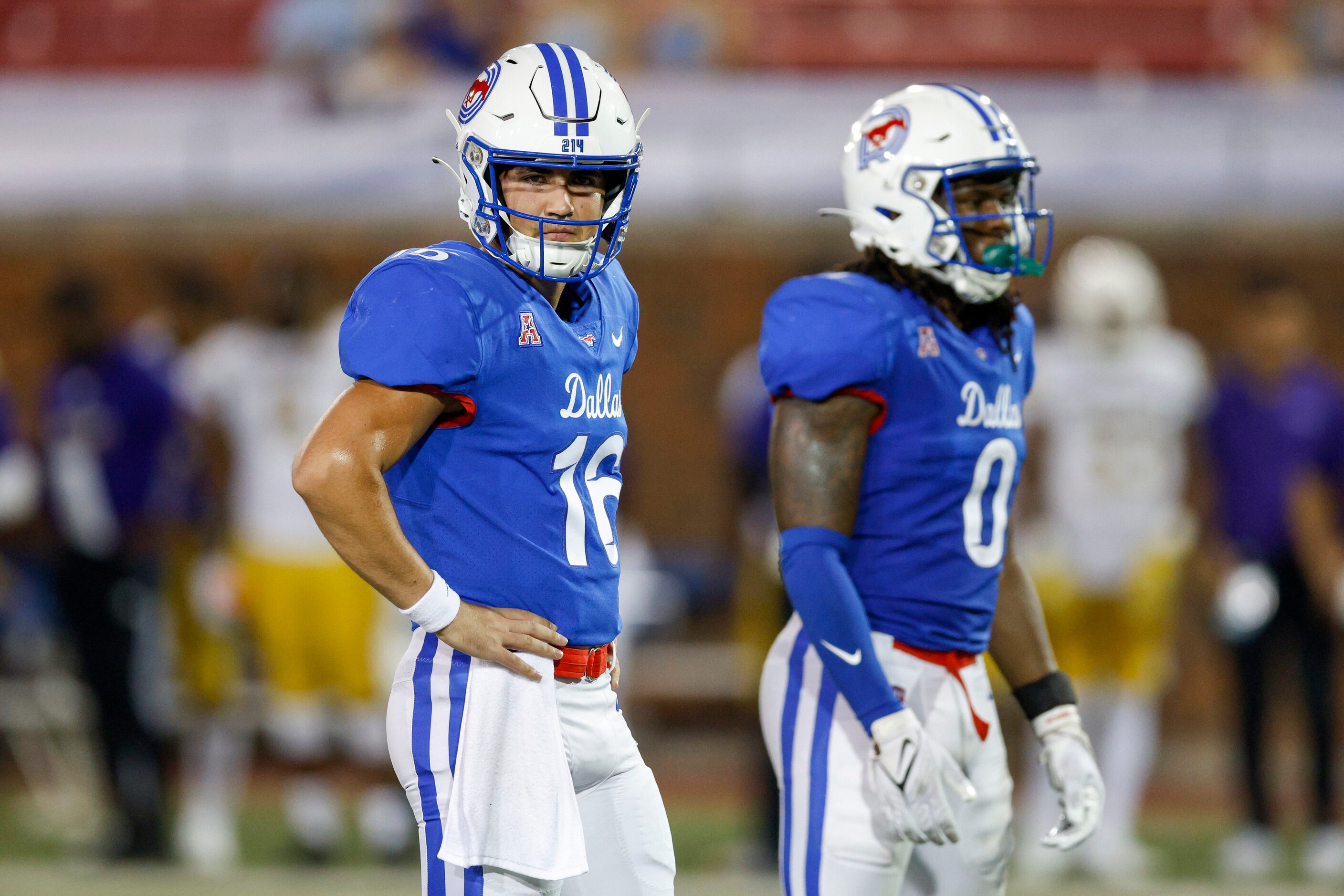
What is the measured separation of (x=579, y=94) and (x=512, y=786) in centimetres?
99

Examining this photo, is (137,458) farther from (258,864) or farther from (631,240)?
(631,240)

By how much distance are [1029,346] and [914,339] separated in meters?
0.35

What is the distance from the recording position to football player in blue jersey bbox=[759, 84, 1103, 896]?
2623 millimetres

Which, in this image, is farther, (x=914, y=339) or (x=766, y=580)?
(x=766, y=580)

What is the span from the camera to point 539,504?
7.99 ft

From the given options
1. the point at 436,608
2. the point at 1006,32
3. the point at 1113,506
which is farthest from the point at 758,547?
the point at 1006,32

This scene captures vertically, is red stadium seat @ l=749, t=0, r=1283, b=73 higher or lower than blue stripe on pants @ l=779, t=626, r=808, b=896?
higher

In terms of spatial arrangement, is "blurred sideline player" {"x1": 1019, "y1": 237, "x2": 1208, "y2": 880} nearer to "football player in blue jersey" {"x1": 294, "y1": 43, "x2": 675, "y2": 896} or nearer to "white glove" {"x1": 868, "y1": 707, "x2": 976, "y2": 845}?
"white glove" {"x1": 868, "y1": 707, "x2": 976, "y2": 845}

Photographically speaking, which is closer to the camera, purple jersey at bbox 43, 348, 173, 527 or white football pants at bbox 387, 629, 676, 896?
white football pants at bbox 387, 629, 676, 896

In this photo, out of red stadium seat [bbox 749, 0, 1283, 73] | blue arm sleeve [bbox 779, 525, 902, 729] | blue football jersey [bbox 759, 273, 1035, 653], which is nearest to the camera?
blue arm sleeve [bbox 779, 525, 902, 729]

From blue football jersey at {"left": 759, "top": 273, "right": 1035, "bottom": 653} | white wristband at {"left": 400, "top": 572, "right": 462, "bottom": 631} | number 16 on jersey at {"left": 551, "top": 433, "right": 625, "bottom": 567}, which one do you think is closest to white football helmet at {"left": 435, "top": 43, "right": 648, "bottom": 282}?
number 16 on jersey at {"left": 551, "top": 433, "right": 625, "bottom": 567}

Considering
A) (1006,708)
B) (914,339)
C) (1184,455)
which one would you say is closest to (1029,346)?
(914,339)

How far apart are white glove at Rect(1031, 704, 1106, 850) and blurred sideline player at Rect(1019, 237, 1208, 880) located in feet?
9.77

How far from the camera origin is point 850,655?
2602mm
